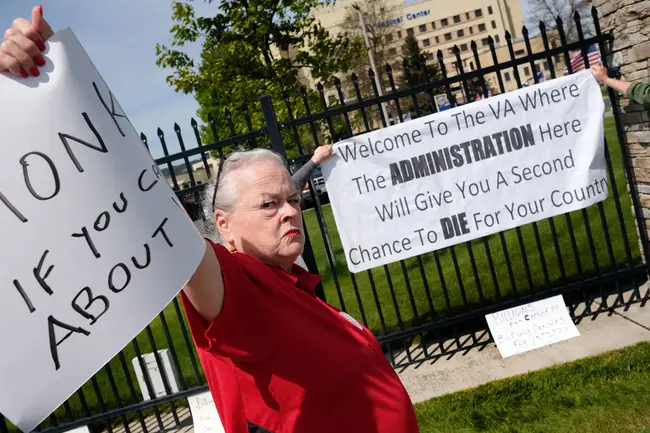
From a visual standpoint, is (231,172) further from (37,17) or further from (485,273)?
(485,273)

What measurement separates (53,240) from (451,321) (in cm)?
385

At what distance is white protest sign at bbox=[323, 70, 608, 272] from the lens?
407 cm

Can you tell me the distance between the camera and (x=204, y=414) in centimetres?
418

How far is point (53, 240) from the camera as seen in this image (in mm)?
1074

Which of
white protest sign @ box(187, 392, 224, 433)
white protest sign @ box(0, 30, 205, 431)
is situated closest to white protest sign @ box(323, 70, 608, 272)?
white protest sign @ box(187, 392, 224, 433)

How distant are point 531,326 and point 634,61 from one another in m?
2.10

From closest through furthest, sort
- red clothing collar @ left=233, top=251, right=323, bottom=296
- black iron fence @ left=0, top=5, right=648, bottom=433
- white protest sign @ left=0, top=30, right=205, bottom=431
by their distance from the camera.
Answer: white protest sign @ left=0, top=30, right=205, bottom=431, red clothing collar @ left=233, top=251, right=323, bottom=296, black iron fence @ left=0, top=5, right=648, bottom=433

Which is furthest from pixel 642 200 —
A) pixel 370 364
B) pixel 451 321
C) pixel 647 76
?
pixel 370 364

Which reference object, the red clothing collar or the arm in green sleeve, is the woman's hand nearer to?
the red clothing collar

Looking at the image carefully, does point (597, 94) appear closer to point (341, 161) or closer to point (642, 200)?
point (642, 200)

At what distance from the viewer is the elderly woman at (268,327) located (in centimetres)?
134

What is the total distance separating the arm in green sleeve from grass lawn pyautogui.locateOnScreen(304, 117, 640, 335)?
40.9 inches

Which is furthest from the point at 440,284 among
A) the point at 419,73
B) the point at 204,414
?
the point at 419,73

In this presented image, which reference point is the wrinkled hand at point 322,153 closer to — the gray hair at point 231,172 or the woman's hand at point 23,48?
the gray hair at point 231,172
